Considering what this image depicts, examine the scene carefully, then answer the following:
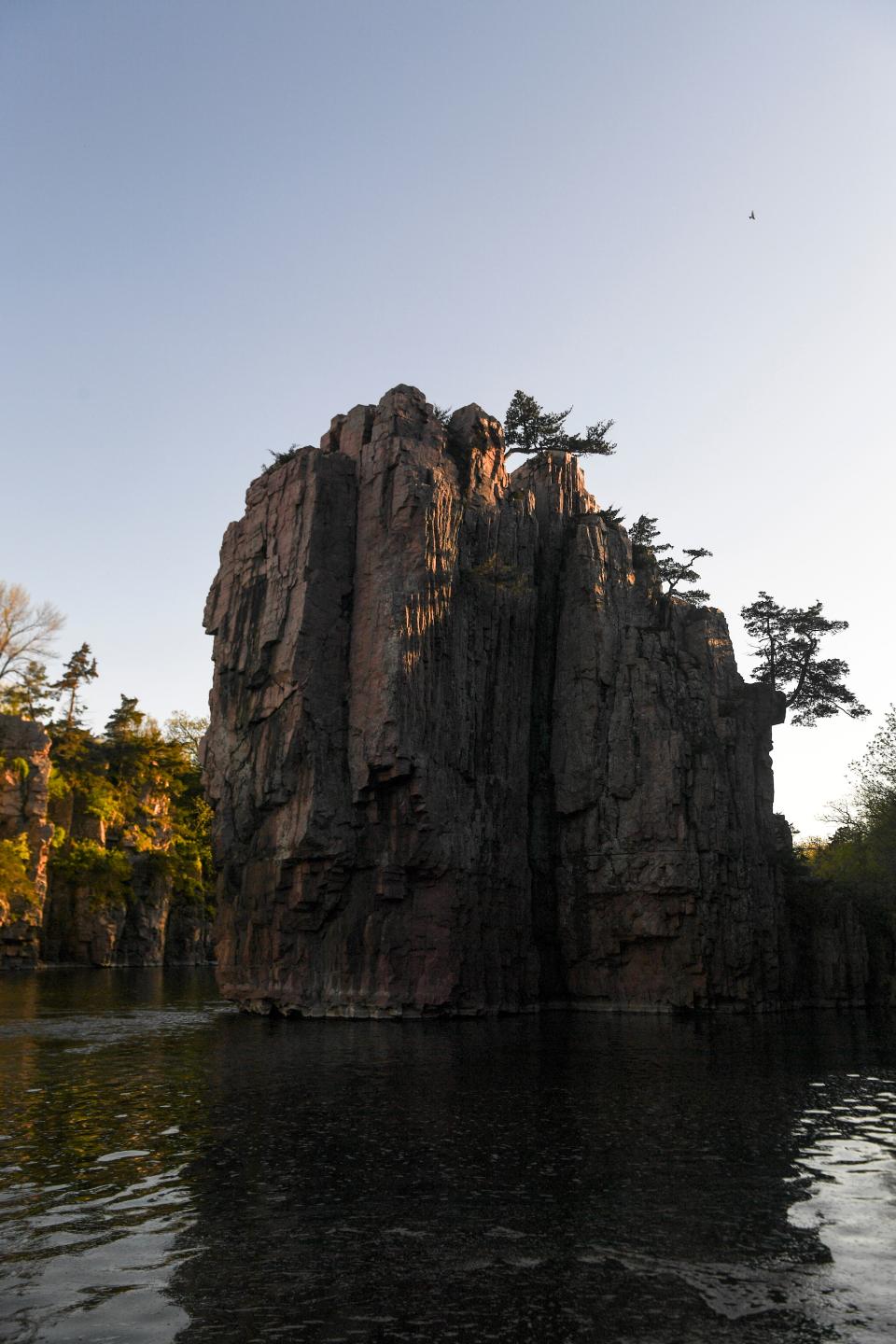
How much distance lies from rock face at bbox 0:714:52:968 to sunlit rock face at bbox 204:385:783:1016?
30.3 metres

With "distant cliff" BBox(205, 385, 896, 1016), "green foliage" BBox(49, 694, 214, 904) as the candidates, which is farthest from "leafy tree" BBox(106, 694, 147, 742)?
"distant cliff" BBox(205, 385, 896, 1016)

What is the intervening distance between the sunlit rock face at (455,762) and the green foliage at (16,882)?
2939cm

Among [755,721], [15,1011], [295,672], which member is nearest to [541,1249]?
[295,672]

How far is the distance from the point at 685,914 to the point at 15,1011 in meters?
26.1

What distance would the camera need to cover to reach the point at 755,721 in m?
50.6

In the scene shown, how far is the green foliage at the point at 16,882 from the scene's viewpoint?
6488 cm

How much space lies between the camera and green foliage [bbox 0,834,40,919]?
64875mm

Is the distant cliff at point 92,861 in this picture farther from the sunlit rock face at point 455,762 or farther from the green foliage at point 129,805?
the sunlit rock face at point 455,762

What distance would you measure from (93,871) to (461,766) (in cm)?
4671

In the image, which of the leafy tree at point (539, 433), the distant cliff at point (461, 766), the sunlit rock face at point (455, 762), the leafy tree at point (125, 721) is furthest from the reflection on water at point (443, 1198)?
the leafy tree at point (125, 721)

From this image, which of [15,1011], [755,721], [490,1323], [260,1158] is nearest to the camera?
[490,1323]

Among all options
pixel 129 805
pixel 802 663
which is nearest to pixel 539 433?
pixel 802 663

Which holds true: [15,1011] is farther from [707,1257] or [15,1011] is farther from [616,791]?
[707,1257]

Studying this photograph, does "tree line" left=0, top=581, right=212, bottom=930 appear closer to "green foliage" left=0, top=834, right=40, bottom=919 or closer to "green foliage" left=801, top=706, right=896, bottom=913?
"green foliage" left=0, top=834, right=40, bottom=919
